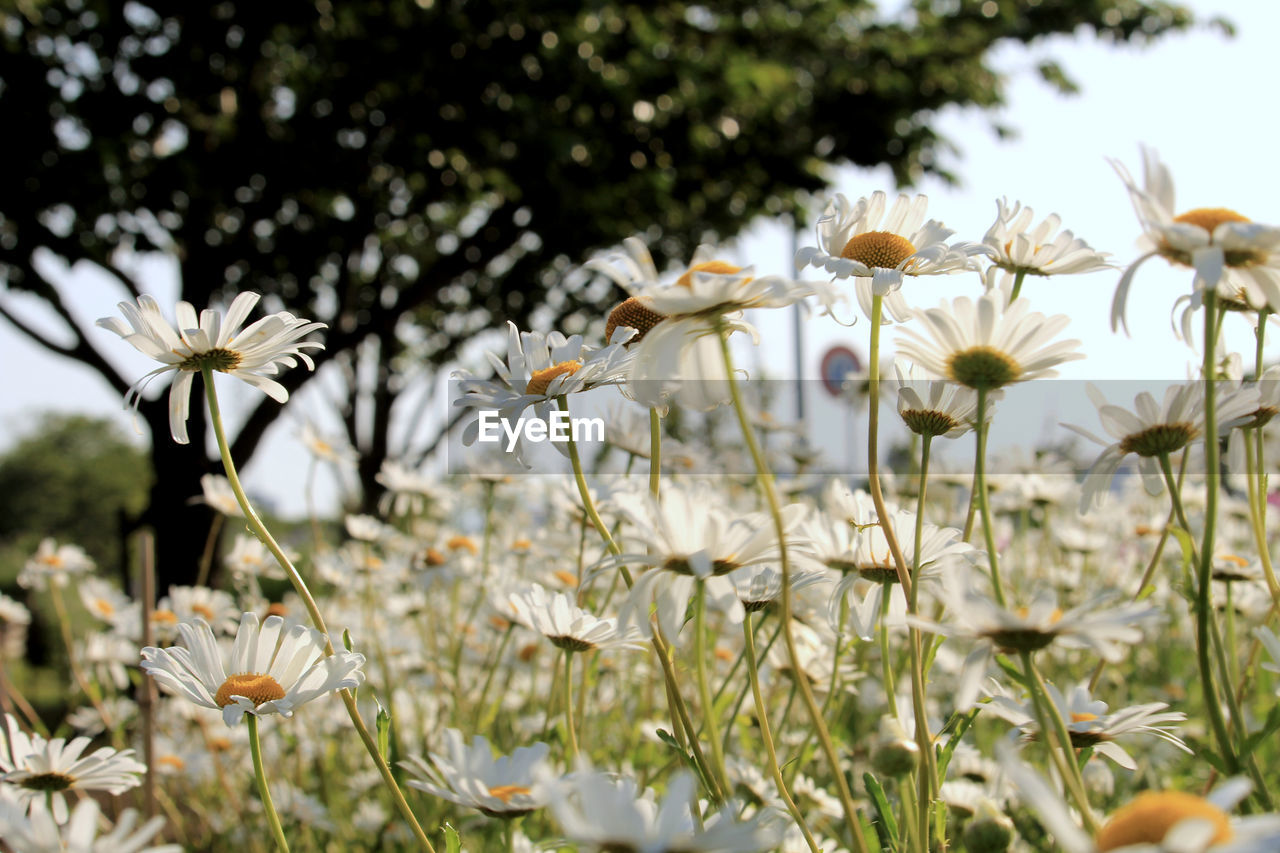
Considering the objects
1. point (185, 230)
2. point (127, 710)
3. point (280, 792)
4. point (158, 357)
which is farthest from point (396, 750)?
→ point (185, 230)

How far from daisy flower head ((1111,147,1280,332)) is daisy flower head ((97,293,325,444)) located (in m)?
0.48

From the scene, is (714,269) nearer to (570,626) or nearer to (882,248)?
(882,248)

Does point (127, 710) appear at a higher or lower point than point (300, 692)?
lower

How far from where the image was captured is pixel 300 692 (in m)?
0.59

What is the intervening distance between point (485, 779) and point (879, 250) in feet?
1.46

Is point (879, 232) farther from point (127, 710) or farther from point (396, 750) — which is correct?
point (127, 710)

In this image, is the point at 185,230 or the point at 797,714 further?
the point at 185,230

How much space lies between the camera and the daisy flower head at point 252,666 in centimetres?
59

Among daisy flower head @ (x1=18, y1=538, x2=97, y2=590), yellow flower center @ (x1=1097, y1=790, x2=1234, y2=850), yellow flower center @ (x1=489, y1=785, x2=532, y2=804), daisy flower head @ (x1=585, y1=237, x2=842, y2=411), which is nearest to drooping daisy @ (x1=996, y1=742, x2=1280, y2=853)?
yellow flower center @ (x1=1097, y1=790, x2=1234, y2=850)

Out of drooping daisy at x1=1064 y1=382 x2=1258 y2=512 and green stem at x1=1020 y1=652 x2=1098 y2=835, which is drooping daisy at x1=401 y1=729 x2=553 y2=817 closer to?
green stem at x1=1020 y1=652 x2=1098 y2=835

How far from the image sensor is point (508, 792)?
61 centimetres

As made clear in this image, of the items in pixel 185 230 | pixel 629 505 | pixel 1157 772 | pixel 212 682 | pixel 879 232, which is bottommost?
pixel 1157 772

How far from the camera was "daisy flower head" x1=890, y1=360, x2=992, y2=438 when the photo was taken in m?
0.63

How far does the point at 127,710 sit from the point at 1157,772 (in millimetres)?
1950
